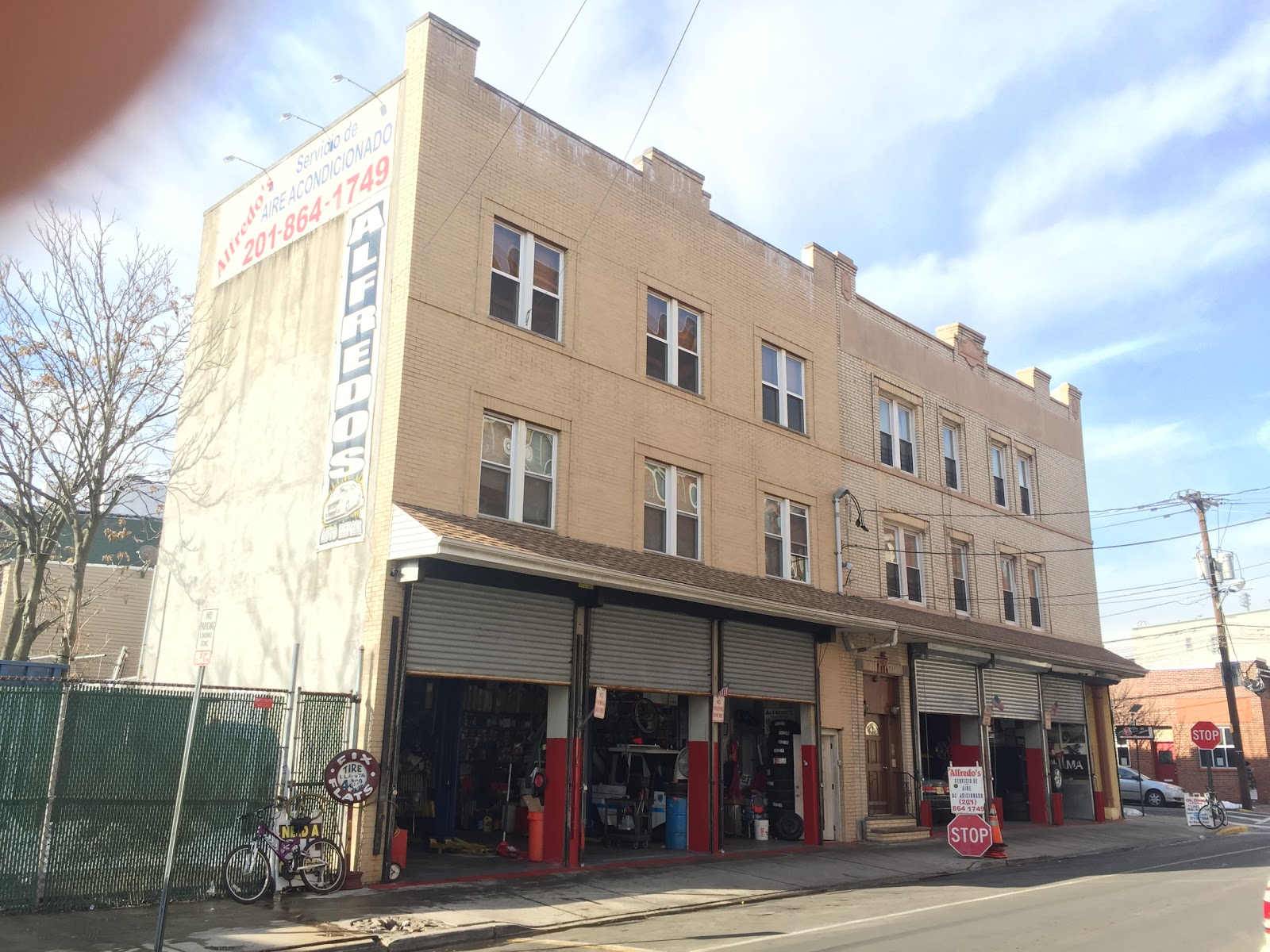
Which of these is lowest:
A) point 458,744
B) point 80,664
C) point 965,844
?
point 965,844

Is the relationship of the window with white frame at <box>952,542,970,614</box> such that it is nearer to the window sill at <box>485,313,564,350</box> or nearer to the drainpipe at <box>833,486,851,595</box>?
the drainpipe at <box>833,486,851,595</box>

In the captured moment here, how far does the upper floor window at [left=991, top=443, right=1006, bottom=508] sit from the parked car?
17.9 meters

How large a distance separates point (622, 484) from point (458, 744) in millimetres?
5509

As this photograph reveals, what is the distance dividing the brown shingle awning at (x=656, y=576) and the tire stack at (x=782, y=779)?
284 centimetres

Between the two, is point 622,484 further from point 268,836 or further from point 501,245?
point 268,836

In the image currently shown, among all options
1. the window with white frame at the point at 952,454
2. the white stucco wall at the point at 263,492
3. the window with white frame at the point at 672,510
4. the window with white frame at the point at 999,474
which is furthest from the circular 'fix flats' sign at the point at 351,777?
the window with white frame at the point at 999,474

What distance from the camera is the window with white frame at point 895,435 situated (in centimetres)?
2572

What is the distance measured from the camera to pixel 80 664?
2755 cm

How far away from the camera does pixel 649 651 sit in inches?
706

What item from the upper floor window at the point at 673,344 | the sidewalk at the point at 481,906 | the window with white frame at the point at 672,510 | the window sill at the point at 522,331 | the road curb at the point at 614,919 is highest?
the upper floor window at the point at 673,344

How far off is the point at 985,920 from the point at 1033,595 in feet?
Result: 65.0

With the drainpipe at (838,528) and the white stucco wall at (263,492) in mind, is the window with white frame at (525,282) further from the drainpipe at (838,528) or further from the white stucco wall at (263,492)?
the drainpipe at (838,528)

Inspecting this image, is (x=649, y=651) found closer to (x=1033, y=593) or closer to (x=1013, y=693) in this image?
(x=1013, y=693)

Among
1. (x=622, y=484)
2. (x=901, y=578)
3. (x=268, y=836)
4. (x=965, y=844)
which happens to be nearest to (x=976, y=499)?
(x=901, y=578)
